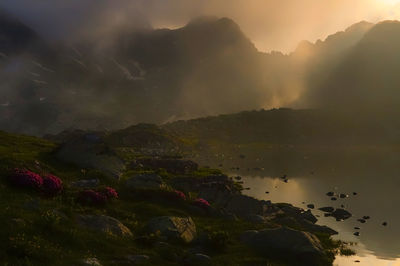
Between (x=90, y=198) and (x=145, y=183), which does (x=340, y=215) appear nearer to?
(x=145, y=183)

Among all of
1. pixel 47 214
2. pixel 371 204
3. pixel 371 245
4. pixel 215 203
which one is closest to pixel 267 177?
pixel 371 204

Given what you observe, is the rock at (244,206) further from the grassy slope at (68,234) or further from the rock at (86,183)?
the rock at (86,183)

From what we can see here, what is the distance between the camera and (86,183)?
43.0 meters

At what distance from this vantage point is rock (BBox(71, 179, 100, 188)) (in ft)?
138

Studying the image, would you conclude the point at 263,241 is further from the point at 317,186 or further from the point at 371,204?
the point at 317,186

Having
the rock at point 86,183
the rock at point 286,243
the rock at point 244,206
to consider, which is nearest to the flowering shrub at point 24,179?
the rock at point 86,183

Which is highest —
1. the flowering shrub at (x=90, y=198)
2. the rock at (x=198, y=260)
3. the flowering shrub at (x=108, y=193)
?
the flowering shrub at (x=108, y=193)

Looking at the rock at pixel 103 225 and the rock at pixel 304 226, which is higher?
the rock at pixel 304 226

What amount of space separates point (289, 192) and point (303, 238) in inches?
2291

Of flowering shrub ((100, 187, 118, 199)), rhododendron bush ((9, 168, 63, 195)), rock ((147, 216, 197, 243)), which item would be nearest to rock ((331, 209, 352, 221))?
rock ((147, 216, 197, 243))

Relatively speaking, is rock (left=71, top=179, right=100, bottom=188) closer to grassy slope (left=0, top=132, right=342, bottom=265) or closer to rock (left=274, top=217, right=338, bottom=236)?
grassy slope (left=0, top=132, right=342, bottom=265)

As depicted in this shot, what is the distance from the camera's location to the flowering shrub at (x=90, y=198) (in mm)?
34719

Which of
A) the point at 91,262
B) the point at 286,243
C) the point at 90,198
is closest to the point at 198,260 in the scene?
the point at 91,262

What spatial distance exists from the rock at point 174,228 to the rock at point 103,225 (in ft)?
8.37
